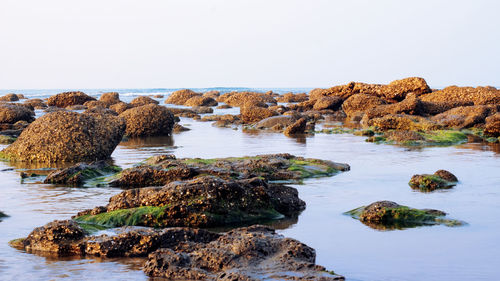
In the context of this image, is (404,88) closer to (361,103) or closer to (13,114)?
(361,103)

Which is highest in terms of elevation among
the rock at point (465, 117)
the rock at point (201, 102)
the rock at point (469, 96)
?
the rock at point (469, 96)

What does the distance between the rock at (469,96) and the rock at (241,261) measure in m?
24.3

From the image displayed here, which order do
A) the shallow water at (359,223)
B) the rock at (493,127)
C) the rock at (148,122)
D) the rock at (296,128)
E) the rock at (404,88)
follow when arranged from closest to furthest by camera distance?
the shallow water at (359,223) → the rock at (493,127) → the rock at (148,122) → the rock at (296,128) → the rock at (404,88)

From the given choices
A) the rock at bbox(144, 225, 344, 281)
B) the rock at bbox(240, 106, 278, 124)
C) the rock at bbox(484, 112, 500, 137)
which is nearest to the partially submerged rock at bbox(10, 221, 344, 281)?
the rock at bbox(144, 225, 344, 281)

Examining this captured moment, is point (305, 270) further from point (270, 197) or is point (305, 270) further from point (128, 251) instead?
point (270, 197)

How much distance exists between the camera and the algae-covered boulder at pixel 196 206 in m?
6.46

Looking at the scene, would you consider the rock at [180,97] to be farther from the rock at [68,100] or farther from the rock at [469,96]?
the rock at [469,96]

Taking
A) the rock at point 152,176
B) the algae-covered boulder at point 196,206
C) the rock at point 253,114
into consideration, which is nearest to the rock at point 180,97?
the rock at point 253,114

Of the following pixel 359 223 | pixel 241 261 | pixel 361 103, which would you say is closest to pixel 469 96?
pixel 361 103

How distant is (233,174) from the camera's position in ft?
29.3

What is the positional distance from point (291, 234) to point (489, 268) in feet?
6.60

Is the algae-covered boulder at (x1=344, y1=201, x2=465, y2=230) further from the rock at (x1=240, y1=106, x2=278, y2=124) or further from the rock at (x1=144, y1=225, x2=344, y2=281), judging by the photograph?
the rock at (x1=240, y1=106, x2=278, y2=124)

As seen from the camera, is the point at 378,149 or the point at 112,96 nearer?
the point at 378,149

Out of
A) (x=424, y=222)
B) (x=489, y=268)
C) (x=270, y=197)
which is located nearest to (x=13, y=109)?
(x=270, y=197)
